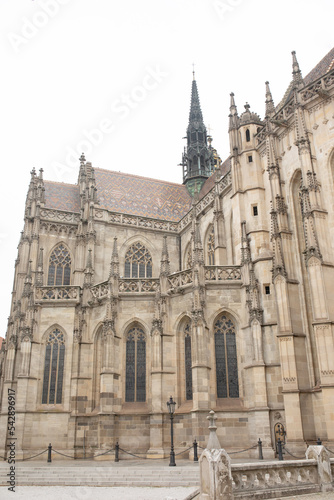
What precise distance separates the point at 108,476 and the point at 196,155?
3291 centimetres

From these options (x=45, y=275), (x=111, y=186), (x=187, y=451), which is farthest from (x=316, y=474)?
(x=111, y=186)

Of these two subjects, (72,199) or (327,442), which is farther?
(72,199)

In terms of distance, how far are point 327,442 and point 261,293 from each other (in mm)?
6920

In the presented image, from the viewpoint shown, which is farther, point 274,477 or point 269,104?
point 269,104

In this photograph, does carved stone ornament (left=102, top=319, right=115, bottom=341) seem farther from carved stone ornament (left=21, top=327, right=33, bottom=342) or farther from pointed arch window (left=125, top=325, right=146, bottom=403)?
carved stone ornament (left=21, top=327, right=33, bottom=342)

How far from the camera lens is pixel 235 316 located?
22.0 metres

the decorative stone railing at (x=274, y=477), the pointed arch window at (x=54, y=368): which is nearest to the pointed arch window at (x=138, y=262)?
Answer: the pointed arch window at (x=54, y=368)

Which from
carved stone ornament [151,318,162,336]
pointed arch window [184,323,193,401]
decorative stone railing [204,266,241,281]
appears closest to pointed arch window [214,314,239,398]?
pointed arch window [184,323,193,401]

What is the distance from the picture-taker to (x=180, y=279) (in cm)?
2300

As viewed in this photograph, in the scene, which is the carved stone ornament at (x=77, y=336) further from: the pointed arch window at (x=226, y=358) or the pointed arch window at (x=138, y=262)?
the pointed arch window at (x=138, y=262)

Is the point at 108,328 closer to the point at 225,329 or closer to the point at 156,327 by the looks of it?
the point at 156,327

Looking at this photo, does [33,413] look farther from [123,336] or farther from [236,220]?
[236,220]

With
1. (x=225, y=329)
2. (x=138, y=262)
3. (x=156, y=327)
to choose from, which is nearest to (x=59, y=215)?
(x=138, y=262)

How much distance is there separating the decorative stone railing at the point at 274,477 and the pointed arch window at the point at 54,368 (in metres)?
15.2
